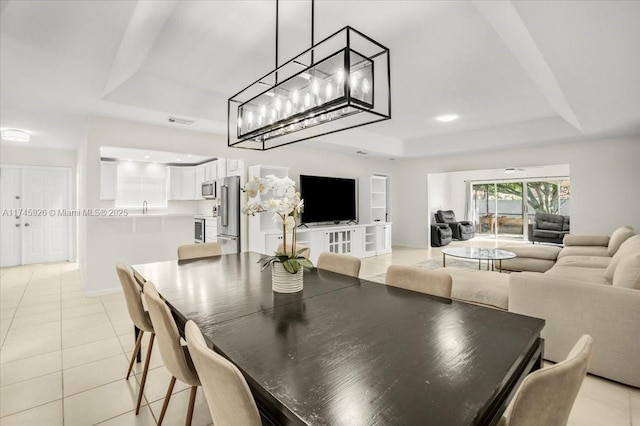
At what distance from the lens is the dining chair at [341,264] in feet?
7.91

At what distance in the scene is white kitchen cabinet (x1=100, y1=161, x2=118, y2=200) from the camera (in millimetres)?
6863

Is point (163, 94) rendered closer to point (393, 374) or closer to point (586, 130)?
point (393, 374)

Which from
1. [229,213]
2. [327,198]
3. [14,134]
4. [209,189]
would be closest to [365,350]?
[229,213]

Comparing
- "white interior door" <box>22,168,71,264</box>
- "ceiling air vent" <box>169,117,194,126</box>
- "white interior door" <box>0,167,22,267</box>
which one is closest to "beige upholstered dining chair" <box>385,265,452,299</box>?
"ceiling air vent" <box>169,117,194,126</box>

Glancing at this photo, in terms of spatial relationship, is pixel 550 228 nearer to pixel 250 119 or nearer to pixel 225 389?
pixel 250 119

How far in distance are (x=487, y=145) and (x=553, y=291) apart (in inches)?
193

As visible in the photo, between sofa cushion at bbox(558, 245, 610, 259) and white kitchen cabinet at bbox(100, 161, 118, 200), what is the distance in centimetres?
871

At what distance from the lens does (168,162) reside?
7520 mm

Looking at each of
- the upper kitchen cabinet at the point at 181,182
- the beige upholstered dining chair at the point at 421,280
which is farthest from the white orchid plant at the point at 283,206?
the upper kitchen cabinet at the point at 181,182

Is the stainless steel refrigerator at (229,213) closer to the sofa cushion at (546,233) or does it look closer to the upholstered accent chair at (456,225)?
the upholstered accent chair at (456,225)

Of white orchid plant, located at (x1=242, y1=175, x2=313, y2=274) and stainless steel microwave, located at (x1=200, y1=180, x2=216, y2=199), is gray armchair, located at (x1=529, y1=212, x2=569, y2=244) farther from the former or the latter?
white orchid plant, located at (x1=242, y1=175, x2=313, y2=274)

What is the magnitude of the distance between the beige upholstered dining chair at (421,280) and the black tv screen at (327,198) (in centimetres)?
431

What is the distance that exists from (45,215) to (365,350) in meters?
8.23

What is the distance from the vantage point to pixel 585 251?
4590 millimetres
